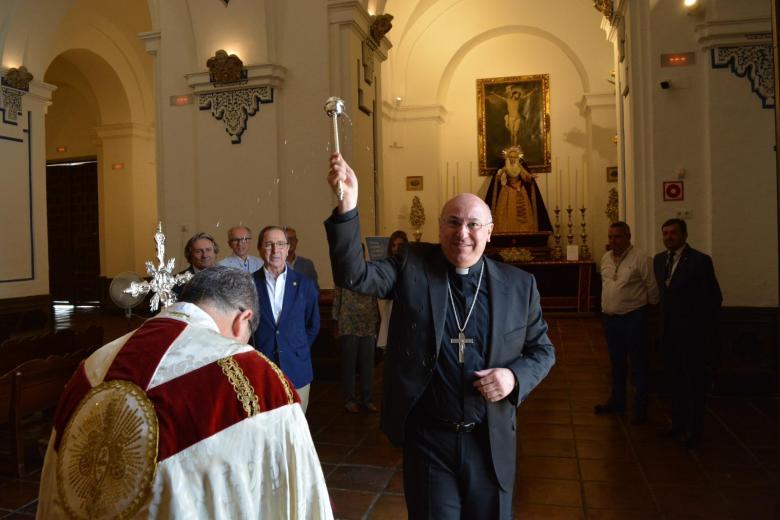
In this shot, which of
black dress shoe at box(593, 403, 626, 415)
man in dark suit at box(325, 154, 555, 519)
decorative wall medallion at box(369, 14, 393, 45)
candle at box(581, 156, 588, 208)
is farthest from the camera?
candle at box(581, 156, 588, 208)

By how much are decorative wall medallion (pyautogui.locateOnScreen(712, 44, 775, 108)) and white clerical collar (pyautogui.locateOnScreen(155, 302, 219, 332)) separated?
587 centimetres

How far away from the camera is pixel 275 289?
11.9 feet

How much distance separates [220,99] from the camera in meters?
7.22

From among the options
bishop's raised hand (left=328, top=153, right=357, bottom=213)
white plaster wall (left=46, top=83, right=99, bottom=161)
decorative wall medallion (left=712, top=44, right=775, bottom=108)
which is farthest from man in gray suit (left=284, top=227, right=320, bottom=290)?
white plaster wall (left=46, top=83, right=99, bottom=161)

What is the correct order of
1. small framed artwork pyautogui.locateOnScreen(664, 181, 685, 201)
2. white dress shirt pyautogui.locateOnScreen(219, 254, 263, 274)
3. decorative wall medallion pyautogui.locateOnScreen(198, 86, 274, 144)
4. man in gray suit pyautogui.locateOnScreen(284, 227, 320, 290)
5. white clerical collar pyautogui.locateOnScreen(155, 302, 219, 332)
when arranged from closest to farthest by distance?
white clerical collar pyautogui.locateOnScreen(155, 302, 219, 332) → white dress shirt pyautogui.locateOnScreen(219, 254, 263, 274) → man in gray suit pyautogui.locateOnScreen(284, 227, 320, 290) → small framed artwork pyautogui.locateOnScreen(664, 181, 685, 201) → decorative wall medallion pyautogui.locateOnScreen(198, 86, 274, 144)

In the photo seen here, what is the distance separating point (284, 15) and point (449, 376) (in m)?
6.10

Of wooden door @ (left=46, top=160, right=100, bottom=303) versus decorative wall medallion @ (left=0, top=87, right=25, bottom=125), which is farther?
wooden door @ (left=46, top=160, right=100, bottom=303)

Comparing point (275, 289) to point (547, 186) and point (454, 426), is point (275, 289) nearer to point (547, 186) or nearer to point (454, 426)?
point (454, 426)

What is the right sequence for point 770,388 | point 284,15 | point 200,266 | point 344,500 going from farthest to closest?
point 284,15
point 770,388
point 200,266
point 344,500

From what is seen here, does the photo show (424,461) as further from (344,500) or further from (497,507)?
(344,500)

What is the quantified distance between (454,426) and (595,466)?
7.69 ft

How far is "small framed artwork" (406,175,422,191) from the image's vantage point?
43.3 ft

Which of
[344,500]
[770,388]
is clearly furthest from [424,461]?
[770,388]

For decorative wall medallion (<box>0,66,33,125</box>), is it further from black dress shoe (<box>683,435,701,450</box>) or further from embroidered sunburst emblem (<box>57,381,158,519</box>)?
black dress shoe (<box>683,435,701,450</box>)
